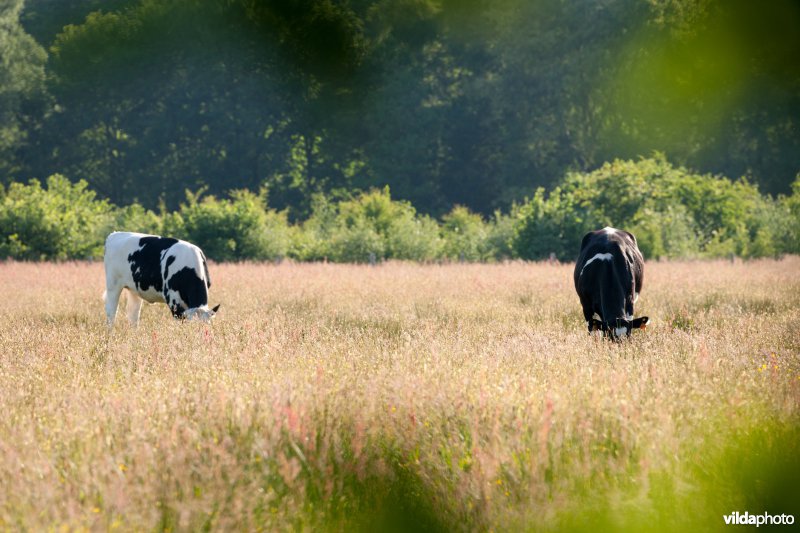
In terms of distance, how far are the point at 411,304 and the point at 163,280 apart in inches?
141

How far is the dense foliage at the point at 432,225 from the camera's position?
2445cm

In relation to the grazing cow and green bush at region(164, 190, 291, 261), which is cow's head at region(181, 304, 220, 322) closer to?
the grazing cow

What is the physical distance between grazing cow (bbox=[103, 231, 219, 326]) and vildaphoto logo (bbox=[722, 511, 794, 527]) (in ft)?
22.9

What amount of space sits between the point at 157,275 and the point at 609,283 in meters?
5.80

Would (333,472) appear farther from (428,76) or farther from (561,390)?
(428,76)

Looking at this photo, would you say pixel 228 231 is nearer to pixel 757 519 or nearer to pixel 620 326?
pixel 620 326

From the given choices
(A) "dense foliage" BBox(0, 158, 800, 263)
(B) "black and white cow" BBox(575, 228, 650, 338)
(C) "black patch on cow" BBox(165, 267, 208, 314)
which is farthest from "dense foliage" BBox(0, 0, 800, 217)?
(B) "black and white cow" BBox(575, 228, 650, 338)

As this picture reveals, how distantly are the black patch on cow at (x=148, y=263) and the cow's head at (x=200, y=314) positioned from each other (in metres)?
1.05

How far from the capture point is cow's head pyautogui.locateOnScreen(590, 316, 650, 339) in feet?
27.3

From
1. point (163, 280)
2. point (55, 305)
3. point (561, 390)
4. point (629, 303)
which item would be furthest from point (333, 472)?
point (55, 305)

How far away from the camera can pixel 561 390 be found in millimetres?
5211

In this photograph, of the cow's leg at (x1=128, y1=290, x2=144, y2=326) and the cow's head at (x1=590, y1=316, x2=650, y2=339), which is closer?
the cow's head at (x1=590, y1=316, x2=650, y2=339)

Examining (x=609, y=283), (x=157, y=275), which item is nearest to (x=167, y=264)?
(x=157, y=275)

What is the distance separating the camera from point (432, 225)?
28.8 m
